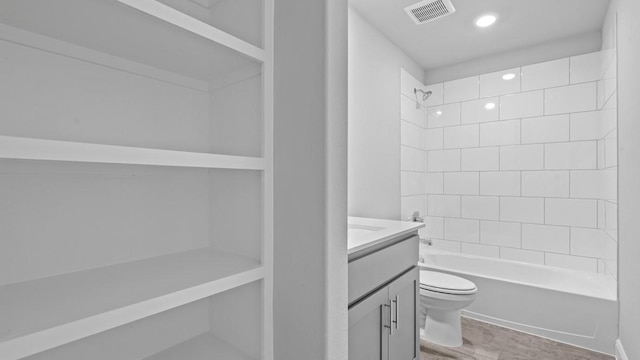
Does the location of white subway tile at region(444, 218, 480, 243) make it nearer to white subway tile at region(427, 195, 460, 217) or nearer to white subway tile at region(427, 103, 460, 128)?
white subway tile at region(427, 195, 460, 217)

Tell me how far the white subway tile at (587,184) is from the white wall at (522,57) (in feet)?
3.31

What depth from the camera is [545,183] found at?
8.76 ft

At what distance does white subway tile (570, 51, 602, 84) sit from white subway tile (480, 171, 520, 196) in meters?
0.90

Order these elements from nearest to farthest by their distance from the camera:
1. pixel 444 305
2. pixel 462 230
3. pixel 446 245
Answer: pixel 444 305, pixel 462 230, pixel 446 245

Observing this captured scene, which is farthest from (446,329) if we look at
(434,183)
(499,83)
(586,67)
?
(586,67)

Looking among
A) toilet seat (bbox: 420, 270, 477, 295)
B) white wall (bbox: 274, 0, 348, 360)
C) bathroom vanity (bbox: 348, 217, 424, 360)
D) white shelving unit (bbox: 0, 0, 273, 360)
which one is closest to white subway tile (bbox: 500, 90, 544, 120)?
toilet seat (bbox: 420, 270, 477, 295)

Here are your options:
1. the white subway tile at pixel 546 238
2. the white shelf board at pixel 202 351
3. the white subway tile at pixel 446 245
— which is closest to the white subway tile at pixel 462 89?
the white subway tile at pixel 546 238

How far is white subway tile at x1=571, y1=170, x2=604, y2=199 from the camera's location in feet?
8.01

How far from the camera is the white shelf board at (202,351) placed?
3.03 feet

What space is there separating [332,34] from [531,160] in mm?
2632

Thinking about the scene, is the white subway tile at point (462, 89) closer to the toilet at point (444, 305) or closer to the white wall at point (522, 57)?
the white wall at point (522, 57)

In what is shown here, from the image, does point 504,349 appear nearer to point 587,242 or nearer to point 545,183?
point 587,242

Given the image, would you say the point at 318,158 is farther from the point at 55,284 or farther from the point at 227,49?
the point at 55,284

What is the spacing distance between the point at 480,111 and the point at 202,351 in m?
3.05
